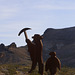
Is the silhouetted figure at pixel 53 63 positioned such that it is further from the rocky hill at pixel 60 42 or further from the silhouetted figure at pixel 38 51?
the rocky hill at pixel 60 42

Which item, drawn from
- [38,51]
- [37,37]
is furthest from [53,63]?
[37,37]

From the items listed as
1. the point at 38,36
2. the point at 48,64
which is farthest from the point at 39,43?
the point at 48,64

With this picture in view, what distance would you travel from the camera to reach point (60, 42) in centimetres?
8319

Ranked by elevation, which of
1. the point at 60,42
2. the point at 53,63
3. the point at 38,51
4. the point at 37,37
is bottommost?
the point at 60,42

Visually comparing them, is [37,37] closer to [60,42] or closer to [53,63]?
[53,63]

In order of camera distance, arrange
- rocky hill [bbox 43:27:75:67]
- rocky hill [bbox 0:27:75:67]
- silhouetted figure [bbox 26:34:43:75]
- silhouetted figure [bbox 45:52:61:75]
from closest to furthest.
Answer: silhouetted figure [bbox 45:52:61:75] → silhouetted figure [bbox 26:34:43:75] → rocky hill [bbox 0:27:75:67] → rocky hill [bbox 43:27:75:67]

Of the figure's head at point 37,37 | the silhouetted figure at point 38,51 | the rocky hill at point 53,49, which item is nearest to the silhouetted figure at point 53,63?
the silhouetted figure at point 38,51

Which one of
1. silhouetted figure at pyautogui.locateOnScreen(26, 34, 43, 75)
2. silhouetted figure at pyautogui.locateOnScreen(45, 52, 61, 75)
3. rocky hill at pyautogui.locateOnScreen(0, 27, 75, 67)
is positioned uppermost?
silhouetted figure at pyautogui.locateOnScreen(26, 34, 43, 75)

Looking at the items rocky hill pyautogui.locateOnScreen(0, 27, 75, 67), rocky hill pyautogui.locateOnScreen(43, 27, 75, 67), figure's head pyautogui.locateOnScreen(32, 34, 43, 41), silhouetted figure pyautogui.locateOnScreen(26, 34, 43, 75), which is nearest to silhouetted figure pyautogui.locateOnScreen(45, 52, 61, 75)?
silhouetted figure pyautogui.locateOnScreen(26, 34, 43, 75)

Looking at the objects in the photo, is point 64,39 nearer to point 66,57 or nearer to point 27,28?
point 66,57

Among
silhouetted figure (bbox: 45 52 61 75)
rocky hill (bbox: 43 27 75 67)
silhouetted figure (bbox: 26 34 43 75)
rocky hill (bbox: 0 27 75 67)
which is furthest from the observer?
rocky hill (bbox: 43 27 75 67)

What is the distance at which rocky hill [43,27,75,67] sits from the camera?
6846 centimetres

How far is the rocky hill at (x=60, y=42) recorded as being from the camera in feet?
225

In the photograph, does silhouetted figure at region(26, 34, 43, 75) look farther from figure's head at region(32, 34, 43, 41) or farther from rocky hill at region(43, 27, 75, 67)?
rocky hill at region(43, 27, 75, 67)
